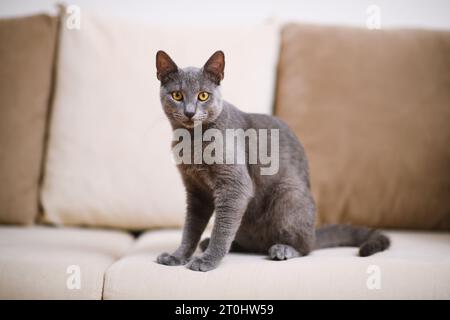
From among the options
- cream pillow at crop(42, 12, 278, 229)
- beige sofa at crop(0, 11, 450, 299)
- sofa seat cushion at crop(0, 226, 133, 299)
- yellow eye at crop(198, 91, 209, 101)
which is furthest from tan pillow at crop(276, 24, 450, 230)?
sofa seat cushion at crop(0, 226, 133, 299)

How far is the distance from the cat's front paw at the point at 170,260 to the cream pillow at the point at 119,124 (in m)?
0.45

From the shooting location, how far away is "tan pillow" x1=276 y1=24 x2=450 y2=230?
1.66 m

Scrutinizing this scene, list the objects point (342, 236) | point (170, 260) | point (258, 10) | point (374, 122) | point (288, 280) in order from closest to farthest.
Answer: point (288, 280)
point (170, 260)
point (342, 236)
point (374, 122)
point (258, 10)

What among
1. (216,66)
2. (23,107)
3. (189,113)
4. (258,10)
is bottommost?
(189,113)

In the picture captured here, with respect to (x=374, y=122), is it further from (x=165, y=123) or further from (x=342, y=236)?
(x=165, y=123)

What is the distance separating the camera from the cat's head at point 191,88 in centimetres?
118

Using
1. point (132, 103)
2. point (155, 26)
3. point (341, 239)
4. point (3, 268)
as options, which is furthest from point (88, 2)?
point (341, 239)

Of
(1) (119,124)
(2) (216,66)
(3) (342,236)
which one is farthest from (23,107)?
(3) (342,236)

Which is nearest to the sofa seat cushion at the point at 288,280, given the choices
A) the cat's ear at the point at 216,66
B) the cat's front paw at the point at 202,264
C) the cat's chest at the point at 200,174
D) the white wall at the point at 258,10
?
the cat's front paw at the point at 202,264

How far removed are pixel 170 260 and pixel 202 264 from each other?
97mm

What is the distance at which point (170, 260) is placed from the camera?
118 cm

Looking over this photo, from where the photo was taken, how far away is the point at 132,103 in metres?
1.69

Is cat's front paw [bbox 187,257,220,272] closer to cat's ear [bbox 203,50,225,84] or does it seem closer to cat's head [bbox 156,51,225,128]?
cat's head [bbox 156,51,225,128]

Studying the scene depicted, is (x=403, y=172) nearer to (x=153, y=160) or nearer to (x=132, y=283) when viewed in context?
(x=153, y=160)
